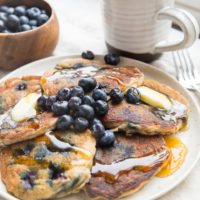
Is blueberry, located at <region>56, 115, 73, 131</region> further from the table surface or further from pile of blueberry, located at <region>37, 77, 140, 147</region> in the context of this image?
the table surface

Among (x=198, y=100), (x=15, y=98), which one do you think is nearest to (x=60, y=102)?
(x=15, y=98)

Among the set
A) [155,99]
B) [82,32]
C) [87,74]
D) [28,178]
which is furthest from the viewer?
[82,32]

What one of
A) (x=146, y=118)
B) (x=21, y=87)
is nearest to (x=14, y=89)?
(x=21, y=87)

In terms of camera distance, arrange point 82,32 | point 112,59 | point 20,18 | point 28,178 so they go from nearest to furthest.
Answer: point 28,178
point 112,59
point 20,18
point 82,32

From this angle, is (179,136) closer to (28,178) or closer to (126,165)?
(126,165)

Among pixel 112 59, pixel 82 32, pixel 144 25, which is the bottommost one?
pixel 82 32

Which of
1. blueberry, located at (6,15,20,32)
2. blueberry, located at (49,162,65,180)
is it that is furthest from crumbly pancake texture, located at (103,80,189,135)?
blueberry, located at (6,15,20,32)
